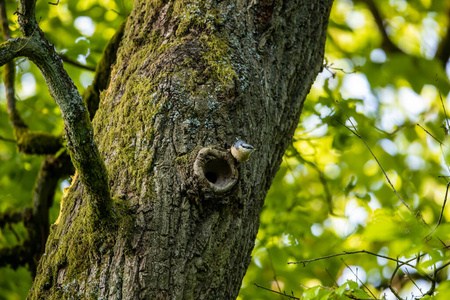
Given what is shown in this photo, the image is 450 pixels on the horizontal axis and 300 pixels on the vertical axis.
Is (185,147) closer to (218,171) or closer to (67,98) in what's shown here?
(218,171)

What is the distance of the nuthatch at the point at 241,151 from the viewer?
1591 mm

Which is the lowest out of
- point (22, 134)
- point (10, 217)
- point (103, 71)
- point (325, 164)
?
point (10, 217)

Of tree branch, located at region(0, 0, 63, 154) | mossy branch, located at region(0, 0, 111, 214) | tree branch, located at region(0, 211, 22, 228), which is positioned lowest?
mossy branch, located at region(0, 0, 111, 214)

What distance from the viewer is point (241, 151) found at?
62.8 inches

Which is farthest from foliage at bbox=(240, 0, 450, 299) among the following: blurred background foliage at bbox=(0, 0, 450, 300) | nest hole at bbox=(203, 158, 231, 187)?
nest hole at bbox=(203, 158, 231, 187)

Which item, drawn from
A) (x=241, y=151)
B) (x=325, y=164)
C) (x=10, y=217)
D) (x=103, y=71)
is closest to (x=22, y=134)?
(x=10, y=217)

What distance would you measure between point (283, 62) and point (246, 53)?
0.80 ft

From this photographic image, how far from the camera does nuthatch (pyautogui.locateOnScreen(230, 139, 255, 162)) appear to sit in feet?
5.22

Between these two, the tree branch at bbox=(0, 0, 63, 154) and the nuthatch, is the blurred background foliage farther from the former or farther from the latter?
the nuthatch

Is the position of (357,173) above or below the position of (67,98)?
above

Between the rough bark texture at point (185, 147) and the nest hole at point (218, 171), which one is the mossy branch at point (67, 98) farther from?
the nest hole at point (218, 171)

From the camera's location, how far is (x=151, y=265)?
147cm

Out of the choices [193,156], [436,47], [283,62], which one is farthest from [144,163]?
[436,47]

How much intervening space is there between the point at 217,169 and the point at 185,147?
166 millimetres
